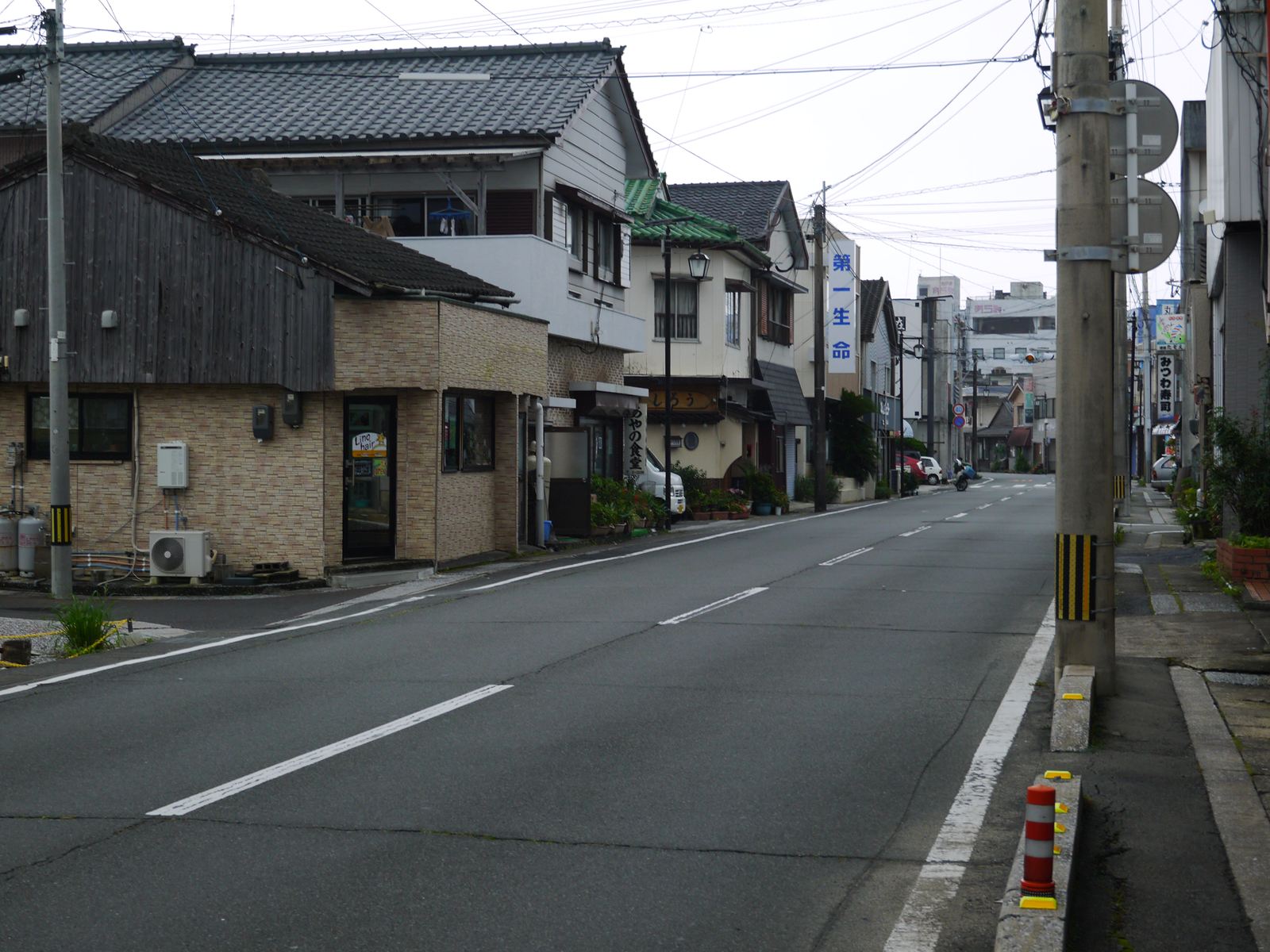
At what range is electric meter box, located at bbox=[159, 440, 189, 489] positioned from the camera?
19547 millimetres

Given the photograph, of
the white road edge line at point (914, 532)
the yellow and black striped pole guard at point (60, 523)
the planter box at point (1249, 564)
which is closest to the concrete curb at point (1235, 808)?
the planter box at point (1249, 564)

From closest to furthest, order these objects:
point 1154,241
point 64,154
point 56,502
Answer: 1. point 1154,241
2. point 56,502
3. point 64,154

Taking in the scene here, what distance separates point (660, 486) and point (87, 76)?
624 inches

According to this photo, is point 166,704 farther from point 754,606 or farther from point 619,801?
point 754,606

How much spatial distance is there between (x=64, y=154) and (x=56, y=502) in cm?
609

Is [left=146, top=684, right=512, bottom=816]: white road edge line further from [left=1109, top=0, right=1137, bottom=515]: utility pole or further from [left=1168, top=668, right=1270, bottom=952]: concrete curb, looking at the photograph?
[left=1109, top=0, right=1137, bottom=515]: utility pole

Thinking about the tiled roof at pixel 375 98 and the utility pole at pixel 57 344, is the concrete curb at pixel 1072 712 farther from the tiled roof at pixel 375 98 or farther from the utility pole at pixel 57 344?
the tiled roof at pixel 375 98

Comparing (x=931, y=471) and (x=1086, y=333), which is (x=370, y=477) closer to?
(x=1086, y=333)

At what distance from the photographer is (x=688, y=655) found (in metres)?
11.9

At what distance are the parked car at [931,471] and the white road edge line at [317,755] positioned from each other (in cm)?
6852

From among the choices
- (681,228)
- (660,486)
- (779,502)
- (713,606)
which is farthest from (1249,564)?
(681,228)

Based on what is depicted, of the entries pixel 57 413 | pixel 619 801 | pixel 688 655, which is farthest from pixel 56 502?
pixel 619 801

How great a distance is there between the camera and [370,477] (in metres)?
20.5

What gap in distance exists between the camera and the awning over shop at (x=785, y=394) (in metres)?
44.7
